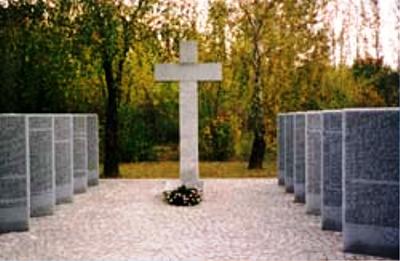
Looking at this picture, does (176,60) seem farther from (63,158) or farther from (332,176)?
(332,176)

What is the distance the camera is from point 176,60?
27.3 metres

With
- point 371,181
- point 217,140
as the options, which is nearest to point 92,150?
point 217,140

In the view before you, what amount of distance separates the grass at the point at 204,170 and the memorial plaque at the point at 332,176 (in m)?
12.5

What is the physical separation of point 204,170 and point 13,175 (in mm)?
15258

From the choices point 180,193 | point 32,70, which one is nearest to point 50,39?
point 32,70

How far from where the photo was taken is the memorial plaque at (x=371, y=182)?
11.0m

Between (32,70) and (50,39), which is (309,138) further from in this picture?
(32,70)

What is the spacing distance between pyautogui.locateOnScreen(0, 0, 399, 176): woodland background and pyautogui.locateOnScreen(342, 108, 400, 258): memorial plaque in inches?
575

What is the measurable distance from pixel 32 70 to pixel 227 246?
1868 centimetres

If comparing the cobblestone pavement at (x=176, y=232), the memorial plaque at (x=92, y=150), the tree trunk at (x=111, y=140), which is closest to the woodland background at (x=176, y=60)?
the tree trunk at (x=111, y=140)

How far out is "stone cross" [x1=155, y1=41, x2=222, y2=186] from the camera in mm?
19406

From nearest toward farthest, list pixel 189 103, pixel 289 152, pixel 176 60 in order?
1. pixel 189 103
2. pixel 289 152
3. pixel 176 60

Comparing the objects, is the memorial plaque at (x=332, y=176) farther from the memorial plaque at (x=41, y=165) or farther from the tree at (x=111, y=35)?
the tree at (x=111, y=35)

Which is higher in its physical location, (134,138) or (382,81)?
(382,81)
